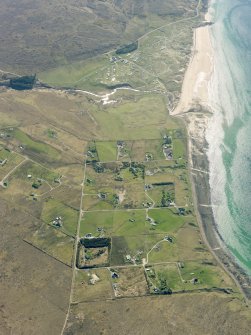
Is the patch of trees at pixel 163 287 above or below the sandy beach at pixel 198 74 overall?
below

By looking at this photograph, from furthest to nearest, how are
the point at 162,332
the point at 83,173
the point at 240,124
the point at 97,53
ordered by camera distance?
1. the point at 97,53
2. the point at 240,124
3. the point at 83,173
4. the point at 162,332

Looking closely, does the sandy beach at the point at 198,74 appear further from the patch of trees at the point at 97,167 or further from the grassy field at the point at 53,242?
the grassy field at the point at 53,242

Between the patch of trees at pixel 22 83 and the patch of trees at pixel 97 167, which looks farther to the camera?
the patch of trees at pixel 22 83

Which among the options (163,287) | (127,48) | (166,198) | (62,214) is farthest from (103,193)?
(127,48)

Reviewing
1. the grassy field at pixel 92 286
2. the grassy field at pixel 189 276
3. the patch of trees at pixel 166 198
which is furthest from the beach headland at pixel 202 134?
the grassy field at pixel 92 286

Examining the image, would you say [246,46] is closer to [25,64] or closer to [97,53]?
[97,53]

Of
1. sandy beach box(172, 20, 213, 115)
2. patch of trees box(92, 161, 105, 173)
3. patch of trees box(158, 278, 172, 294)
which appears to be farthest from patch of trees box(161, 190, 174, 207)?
sandy beach box(172, 20, 213, 115)

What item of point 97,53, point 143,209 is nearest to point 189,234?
point 143,209
